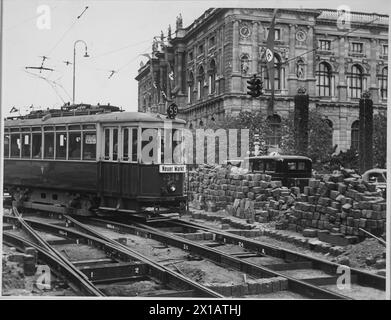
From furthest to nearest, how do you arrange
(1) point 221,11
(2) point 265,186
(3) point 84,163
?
(3) point 84,163, (2) point 265,186, (1) point 221,11

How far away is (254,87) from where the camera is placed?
675cm

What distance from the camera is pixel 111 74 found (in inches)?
259

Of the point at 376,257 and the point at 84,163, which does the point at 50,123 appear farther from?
the point at 376,257

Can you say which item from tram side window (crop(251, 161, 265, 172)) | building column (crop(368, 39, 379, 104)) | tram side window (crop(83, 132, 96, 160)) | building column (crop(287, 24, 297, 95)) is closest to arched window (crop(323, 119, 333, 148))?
building column (crop(287, 24, 297, 95))

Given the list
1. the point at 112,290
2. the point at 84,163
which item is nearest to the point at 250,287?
the point at 112,290

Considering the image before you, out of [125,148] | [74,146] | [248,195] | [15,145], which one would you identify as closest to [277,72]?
[248,195]

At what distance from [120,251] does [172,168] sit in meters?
1.79

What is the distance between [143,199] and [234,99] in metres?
2.28

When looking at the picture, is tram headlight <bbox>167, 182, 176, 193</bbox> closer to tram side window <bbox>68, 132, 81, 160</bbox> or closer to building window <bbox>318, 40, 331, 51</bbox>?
tram side window <bbox>68, 132, 81, 160</bbox>

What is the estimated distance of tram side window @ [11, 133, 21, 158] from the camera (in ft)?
25.2

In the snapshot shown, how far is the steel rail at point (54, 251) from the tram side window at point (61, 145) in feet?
4.32

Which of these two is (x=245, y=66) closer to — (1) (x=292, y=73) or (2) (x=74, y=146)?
(1) (x=292, y=73)

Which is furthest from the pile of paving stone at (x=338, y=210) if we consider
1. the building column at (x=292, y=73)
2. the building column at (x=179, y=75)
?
the building column at (x=179, y=75)

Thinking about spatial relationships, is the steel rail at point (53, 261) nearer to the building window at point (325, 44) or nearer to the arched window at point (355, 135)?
the arched window at point (355, 135)
